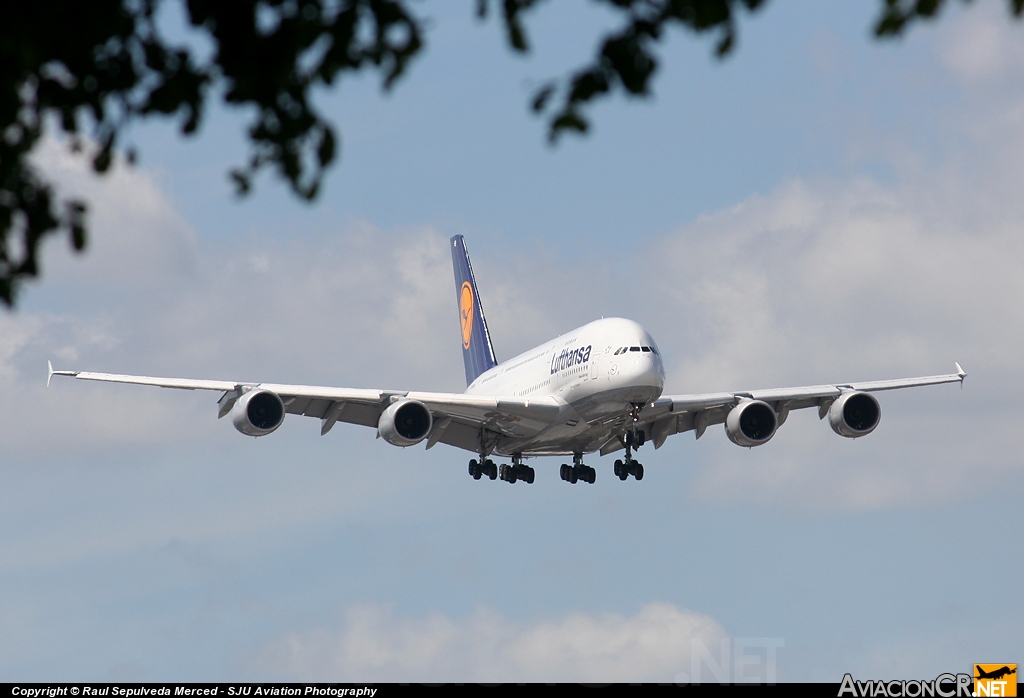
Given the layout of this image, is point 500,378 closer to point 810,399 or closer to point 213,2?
point 810,399

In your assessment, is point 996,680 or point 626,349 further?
point 626,349

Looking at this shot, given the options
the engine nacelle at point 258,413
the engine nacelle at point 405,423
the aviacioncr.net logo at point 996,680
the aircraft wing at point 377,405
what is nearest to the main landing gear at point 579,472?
the aircraft wing at point 377,405

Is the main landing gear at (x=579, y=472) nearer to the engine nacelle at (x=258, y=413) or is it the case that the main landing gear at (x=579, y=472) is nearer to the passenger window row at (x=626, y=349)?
the passenger window row at (x=626, y=349)

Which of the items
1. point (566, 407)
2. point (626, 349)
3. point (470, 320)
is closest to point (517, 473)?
point (566, 407)

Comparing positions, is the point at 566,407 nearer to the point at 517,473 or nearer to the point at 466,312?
the point at 517,473

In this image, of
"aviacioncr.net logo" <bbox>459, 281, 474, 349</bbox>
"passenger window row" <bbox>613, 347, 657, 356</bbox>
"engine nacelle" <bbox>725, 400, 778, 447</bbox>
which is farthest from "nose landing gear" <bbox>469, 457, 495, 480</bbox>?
"aviacioncr.net logo" <bbox>459, 281, 474, 349</bbox>

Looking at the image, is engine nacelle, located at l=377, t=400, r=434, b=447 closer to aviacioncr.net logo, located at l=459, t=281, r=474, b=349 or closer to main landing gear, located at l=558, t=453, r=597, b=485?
main landing gear, located at l=558, t=453, r=597, b=485
